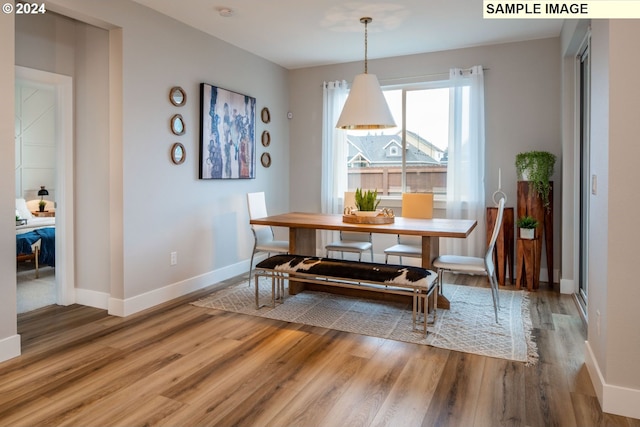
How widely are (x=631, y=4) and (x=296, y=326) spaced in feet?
9.27

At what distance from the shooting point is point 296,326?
11.1 ft

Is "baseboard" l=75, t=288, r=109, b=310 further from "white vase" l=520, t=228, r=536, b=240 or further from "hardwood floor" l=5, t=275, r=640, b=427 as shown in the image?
"white vase" l=520, t=228, r=536, b=240

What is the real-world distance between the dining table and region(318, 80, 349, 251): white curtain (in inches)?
53.0

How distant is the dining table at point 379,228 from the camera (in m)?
3.42

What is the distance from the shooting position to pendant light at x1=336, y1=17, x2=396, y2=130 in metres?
3.74

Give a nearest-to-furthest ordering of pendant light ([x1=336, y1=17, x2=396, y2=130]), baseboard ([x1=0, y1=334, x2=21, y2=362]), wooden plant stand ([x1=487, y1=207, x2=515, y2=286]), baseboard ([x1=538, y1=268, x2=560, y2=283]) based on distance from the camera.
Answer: baseboard ([x1=0, y1=334, x2=21, y2=362]) → pendant light ([x1=336, y1=17, x2=396, y2=130]) → wooden plant stand ([x1=487, y1=207, x2=515, y2=286]) → baseboard ([x1=538, y1=268, x2=560, y2=283])

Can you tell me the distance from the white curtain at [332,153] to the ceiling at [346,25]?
535mm

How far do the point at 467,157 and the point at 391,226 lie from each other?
191 centimetres

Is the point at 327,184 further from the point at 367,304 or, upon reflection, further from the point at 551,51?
the point at 551,51

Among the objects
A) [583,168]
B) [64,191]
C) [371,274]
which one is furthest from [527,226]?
[64,191]

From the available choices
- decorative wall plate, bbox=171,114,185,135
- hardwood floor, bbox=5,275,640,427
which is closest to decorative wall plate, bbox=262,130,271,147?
decorative wall plate, bbox=171,114,185,135

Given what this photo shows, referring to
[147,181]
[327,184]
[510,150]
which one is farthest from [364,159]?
[147,181]

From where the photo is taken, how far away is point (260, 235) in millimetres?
4668

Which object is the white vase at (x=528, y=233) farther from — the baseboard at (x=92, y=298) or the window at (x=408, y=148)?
the baseboard at (x=92, y=298)
